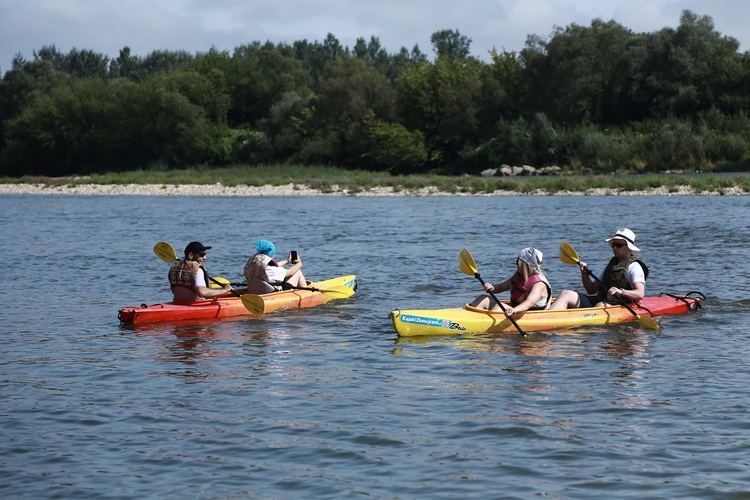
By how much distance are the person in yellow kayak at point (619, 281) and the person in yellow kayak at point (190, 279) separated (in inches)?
157

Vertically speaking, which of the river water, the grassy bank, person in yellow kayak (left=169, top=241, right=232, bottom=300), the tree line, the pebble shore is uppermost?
the tree line

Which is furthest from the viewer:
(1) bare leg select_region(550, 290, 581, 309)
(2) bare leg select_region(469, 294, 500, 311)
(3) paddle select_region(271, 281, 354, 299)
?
(3) paddle select_region(271, 281, 354, 299)

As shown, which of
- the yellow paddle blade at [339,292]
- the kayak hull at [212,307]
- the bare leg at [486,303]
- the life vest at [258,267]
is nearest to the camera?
the bare leg at [486,303]

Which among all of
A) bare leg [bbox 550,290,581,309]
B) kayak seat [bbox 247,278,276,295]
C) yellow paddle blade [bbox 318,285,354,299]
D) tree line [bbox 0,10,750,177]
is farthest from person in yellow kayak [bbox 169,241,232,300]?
tree line [bbox 0,10,750,177]

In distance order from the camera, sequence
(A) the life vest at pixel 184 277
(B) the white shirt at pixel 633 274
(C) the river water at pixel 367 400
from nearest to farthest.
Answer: (C) the river water at pixel 367 400, (B) the white shirt at pixel 633 274, (A) the life vest at pixel 184 277

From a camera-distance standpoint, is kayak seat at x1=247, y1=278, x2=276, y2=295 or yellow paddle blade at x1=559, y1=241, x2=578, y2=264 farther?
kayak seat at x1=247, y1=278, x2=276, y2=295

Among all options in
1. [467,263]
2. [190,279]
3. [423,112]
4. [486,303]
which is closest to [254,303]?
[190,279]

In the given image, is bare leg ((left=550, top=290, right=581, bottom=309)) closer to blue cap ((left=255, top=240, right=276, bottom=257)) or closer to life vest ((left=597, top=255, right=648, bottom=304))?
life vest ((left=597, top=255, right=648, bottom=304))

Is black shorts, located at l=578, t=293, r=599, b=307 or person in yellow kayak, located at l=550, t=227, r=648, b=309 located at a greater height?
person in yellow kayak, located at l=550, t=227, r=648, b=309

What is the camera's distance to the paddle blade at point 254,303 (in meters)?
11.6

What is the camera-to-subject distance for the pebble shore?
109 ft

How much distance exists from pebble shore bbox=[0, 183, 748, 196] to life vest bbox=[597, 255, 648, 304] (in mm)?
21834

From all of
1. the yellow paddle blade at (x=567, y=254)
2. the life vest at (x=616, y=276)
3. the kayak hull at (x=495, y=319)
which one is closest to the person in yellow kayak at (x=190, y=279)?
the kayak hull at (x=495, y=319)

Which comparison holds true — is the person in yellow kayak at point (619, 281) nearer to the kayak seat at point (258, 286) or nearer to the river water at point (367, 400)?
the river water at point (367, 400)
